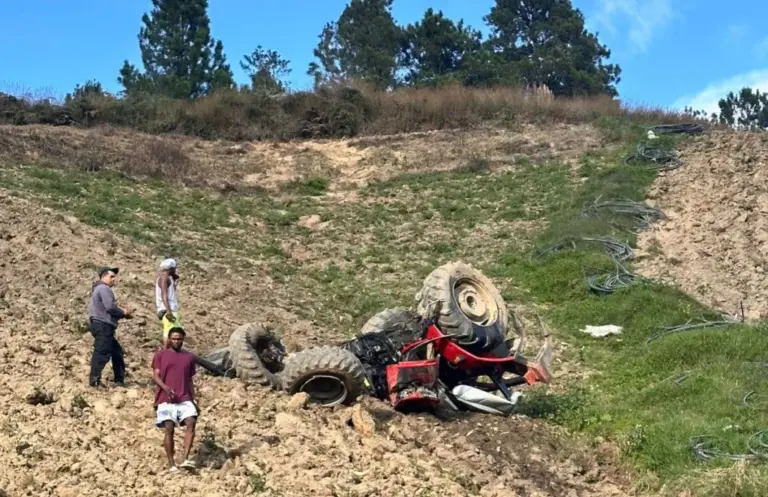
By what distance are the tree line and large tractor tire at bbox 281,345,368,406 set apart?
33.5 m

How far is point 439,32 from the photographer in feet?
151

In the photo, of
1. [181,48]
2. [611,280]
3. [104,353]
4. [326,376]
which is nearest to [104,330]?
[104,353]

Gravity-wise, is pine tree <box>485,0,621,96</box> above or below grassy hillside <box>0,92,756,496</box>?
above

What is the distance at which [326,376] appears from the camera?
9.13 metres

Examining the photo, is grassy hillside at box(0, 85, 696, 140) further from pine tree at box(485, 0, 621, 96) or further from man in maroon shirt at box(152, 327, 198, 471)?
man in maroon shirt at box(152, 327, 198, 471)

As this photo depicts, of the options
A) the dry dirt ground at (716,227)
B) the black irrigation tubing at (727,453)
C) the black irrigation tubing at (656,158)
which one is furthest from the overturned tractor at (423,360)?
the black irrigation tubing at (656,158)

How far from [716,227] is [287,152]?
12.4 m

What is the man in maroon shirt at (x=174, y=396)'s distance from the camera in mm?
7141

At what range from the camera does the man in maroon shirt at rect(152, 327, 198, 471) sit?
23.4 ft

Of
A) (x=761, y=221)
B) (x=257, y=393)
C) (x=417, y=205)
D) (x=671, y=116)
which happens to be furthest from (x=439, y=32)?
(x=257, y=393)

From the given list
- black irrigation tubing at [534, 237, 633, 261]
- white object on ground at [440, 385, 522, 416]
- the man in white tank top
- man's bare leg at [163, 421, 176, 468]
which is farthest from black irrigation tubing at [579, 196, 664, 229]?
man's bare leg at [163, 421, 176, 468]

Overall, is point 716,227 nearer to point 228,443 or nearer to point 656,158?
point 656,158

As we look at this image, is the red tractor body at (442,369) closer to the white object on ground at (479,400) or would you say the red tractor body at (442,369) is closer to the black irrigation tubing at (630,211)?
the white object on ground at (479,400)

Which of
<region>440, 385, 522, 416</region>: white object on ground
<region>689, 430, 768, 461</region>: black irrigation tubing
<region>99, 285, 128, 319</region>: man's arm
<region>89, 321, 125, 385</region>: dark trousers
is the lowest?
<region>689, 430, 768, 461</region>: black irrigation tubing
